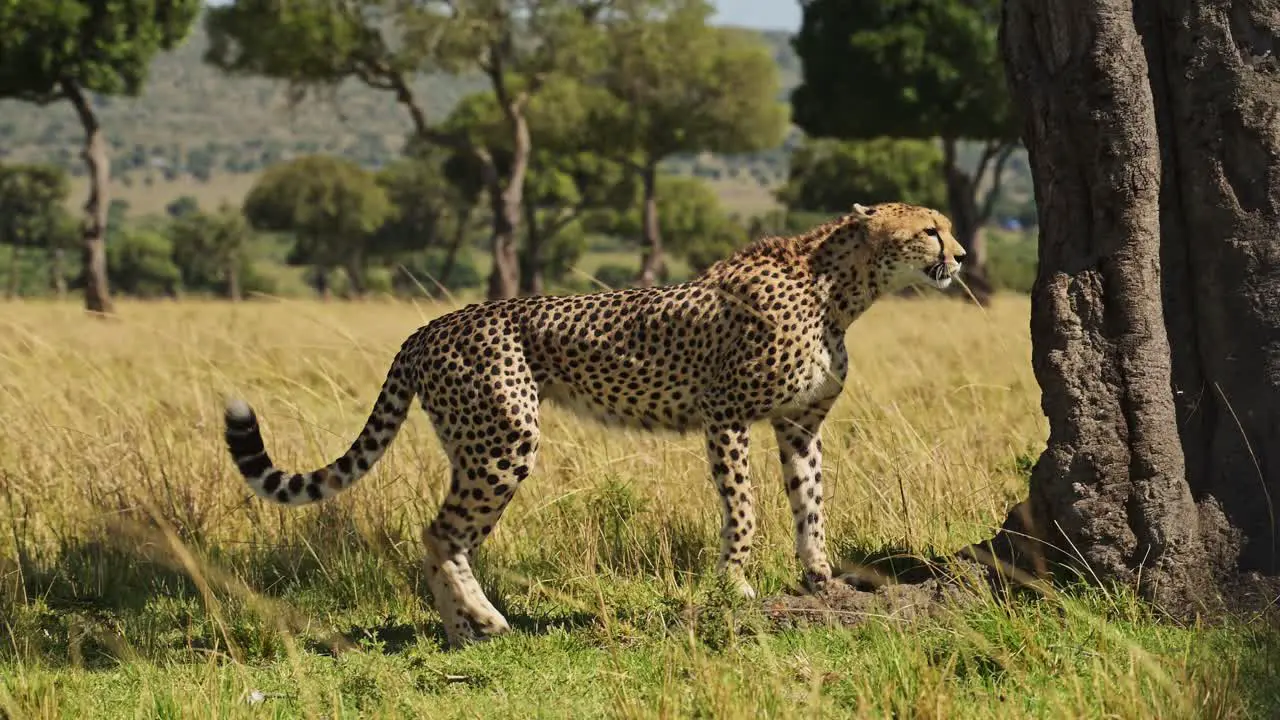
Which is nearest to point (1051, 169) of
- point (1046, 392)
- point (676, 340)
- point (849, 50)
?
point (1046, 392)

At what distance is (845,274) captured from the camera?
4.48 meters

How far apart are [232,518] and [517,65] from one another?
19337 millimetres

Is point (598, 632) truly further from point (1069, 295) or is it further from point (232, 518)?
point (232, 518)

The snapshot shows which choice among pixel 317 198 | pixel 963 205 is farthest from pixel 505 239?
pixel 317 198

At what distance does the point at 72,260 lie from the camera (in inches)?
3135

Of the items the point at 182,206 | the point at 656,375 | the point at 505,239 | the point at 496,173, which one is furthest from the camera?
the point at 182,206

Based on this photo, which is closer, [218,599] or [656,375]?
[656,375]

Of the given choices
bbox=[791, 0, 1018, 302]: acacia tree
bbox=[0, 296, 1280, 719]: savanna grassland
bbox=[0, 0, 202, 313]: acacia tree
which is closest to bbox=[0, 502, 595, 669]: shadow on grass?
bbox=[0, 296, 1280, 719]: savanna grassland

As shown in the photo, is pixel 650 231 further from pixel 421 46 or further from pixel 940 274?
pixel 940 274

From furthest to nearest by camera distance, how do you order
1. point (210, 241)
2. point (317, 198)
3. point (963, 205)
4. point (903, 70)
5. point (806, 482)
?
1. point (210, 241)
2. point (317, 198)
3. point (963, 205)
4. point (903, 70)
5. point (806, 482)

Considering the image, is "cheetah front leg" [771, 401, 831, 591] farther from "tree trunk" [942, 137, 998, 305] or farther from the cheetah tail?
"tree trunk" [942, 137, 998, 305]

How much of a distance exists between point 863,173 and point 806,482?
47392 millimetres

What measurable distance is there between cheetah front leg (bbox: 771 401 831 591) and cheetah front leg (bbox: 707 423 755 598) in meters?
0.19

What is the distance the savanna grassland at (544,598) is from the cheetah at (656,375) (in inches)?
8.7
